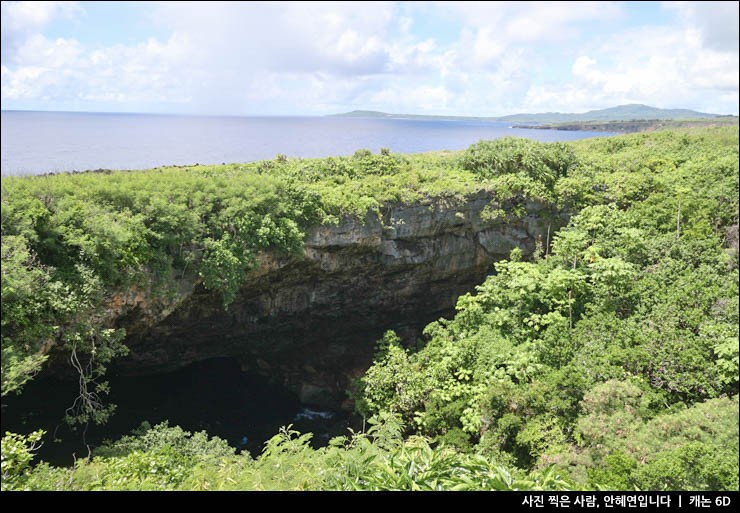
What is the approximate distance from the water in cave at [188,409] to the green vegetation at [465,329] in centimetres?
266

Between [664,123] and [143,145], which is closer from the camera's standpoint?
[143,145]

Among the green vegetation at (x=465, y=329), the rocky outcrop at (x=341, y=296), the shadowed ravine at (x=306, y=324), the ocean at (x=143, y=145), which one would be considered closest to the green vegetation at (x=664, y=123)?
the ocean at (x=143, y=145)

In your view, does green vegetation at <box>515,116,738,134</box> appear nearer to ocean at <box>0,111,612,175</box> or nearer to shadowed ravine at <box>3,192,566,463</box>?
ocean at <box>0,111,612,175</box>

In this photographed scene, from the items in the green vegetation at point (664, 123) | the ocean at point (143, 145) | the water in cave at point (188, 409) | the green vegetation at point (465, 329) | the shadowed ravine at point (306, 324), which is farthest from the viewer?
the green vegetation at point (664, 123)

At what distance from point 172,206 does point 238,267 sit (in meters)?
2.44

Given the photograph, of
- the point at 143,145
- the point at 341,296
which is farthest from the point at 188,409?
the point at 143,145

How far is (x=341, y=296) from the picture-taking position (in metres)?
A: 18.1

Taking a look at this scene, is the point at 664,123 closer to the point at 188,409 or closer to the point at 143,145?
the point at 143,145

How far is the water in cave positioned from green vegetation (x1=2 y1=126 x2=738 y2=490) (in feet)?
8.72

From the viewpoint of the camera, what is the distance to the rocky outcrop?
1556cm

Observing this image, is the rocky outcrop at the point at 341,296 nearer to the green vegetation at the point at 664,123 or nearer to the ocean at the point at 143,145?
the ocean at the point at 143,145

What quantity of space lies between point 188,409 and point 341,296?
7294mm

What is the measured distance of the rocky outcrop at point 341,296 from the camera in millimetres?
15562
